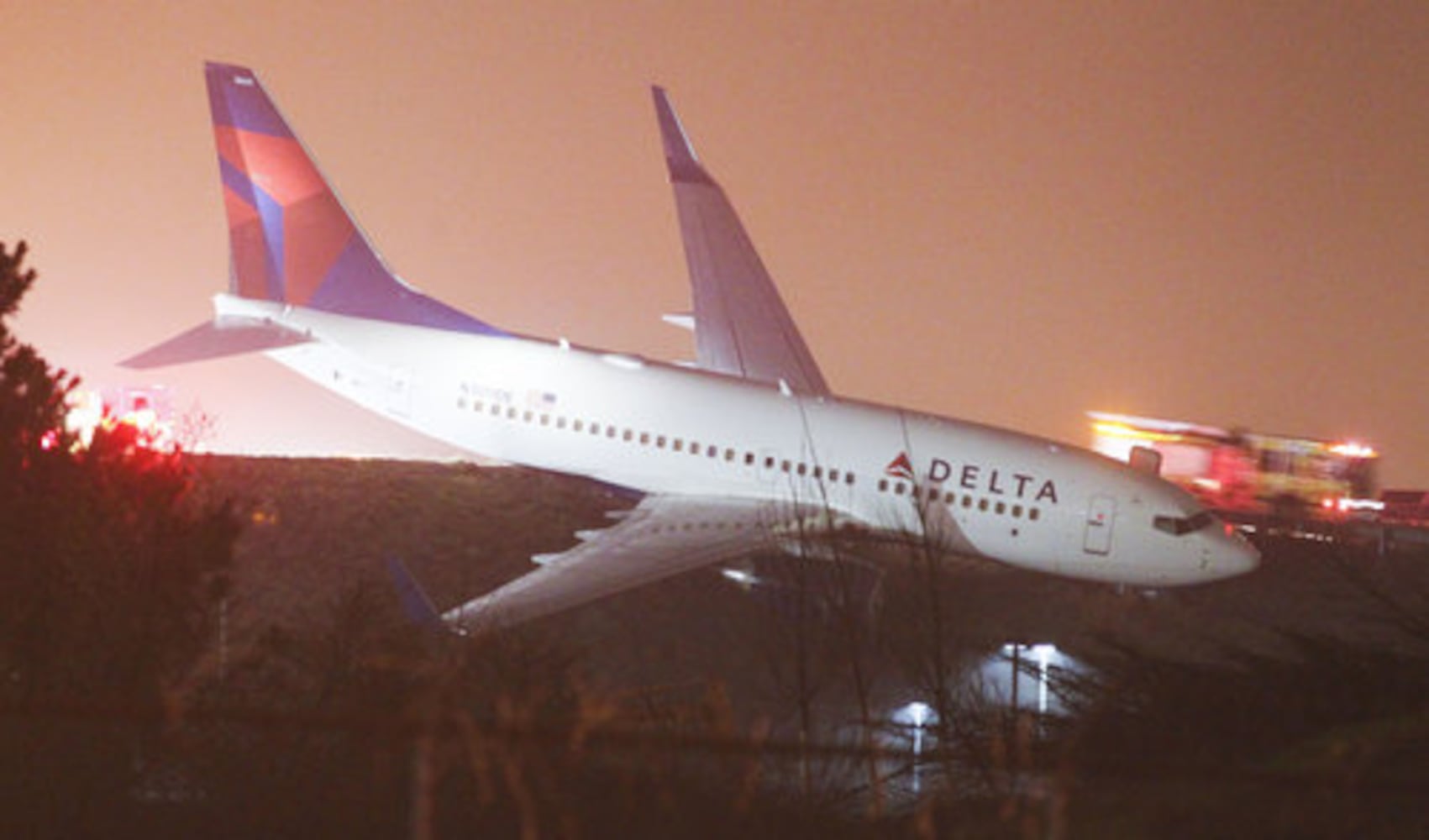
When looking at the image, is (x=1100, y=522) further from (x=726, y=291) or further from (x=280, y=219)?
(x=280, y=219)

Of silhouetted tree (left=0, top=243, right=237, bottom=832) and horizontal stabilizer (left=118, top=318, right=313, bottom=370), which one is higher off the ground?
horizontal stabilizer (left=118, top=318, right=313, bottom=370)

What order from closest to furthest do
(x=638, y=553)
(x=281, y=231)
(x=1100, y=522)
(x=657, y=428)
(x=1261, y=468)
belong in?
(x=638, y=553) → (x=1100, y=522) → (x=657, y=428) → (x=281, y=231) → (x=1261, y=468)

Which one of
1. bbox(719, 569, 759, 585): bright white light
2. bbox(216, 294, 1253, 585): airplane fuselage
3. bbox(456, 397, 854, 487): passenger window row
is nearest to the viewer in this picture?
bbox(216, 294, 1253, 585): airplane fuselage

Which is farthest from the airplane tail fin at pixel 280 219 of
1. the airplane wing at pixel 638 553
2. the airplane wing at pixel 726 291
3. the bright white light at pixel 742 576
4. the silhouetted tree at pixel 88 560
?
the silhouetted tree at pixel 88 560

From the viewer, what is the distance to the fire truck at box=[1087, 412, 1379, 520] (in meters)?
54.1

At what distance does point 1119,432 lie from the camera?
55344 millimetres

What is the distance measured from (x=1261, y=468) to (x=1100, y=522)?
24.7 m

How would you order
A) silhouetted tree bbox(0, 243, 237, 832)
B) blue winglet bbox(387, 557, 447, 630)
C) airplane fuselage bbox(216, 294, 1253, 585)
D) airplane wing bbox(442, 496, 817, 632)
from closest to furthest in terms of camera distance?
1. silhouetted tree bbox(0, 243, 237, 832)
2. blue winglet bbox(387, 557, 447, 630)
3. airplane wing bbox(442, 496, 817, 632)
4. airplane fuselage bbox(216, 294, 1253, 585)

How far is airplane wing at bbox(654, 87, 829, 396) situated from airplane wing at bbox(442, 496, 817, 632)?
5505 mm

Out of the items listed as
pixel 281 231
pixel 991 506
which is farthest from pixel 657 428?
pixel 281 231

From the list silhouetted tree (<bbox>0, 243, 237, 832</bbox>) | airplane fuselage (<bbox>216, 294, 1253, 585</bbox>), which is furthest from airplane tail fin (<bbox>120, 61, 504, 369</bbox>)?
silhouetted tree (<bbox>0, 243, 237, 832</bbox>)

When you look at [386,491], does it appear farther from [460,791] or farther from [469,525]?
[460,791]

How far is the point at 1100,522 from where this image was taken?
32.1 meters

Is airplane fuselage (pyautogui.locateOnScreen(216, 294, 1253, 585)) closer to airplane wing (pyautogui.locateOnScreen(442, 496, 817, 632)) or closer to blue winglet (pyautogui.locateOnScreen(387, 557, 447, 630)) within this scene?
airplane wing (pyautogui.locateOnScreen(442, 496, 817, 632))
